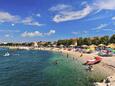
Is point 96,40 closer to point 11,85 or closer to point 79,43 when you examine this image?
point 79,43

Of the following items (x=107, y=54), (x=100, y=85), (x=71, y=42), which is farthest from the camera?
(x=71, y=42)

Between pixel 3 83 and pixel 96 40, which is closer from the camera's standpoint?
pixel 3 83

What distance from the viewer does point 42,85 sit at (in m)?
36.0

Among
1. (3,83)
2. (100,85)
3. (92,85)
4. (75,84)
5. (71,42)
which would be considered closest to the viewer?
(100,85)

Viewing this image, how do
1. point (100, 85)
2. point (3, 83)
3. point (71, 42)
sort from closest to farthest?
1. point (100, 85)
2. point (3, 83)
3. point (71, 42)

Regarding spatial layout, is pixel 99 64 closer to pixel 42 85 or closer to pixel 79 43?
pixel 42 85

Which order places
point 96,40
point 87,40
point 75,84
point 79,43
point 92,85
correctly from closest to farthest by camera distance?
point 92,85 → point 75,84 → point 96,40 → point 87,40 → point 79,43

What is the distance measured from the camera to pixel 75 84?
35969 millimetres

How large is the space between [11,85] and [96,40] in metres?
109

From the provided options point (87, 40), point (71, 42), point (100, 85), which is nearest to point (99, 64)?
point (100, 85)

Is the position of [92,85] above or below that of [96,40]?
below

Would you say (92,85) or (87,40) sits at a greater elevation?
(87,40)

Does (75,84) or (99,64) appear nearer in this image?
(75,84)

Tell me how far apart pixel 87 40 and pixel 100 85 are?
125209 millimetres
